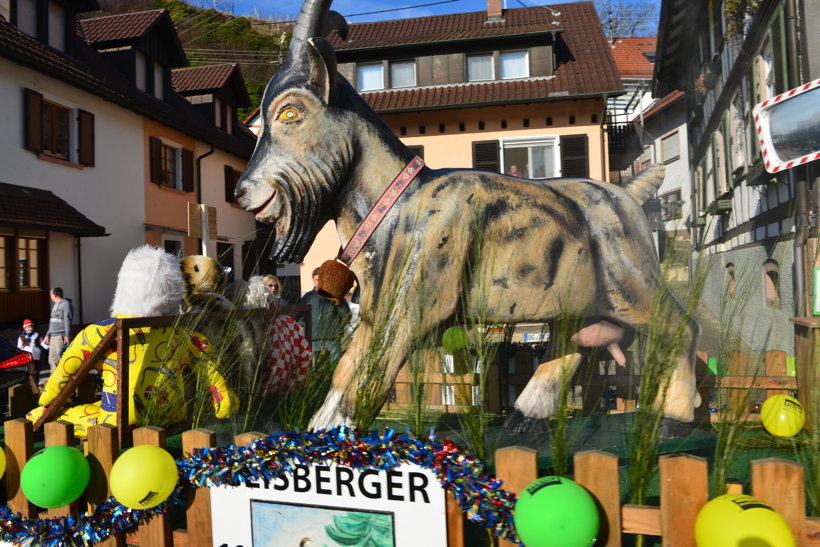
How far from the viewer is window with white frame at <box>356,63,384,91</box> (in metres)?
15.4

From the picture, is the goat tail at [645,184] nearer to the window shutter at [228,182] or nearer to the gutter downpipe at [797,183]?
the gutter downpipe at [797,183]

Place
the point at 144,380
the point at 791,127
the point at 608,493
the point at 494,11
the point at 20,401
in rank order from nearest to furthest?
the point at 608,493, the point at 144,380, the point at 20,401, the point at 791,127, the point at 494,11

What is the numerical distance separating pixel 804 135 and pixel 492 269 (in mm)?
3085

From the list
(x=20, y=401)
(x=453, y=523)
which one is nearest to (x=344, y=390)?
(x=453, y=523)

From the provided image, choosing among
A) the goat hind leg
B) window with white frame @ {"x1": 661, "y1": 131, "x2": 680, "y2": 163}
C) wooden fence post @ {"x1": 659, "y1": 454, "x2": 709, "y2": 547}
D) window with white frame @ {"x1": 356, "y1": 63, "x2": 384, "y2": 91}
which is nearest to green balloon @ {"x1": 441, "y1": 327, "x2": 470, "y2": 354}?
the goat hind leg

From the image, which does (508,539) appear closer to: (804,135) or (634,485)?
(634,485)

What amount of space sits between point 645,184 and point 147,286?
1.98 meters

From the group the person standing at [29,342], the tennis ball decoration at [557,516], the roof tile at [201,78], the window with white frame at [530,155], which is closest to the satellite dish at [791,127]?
the tennis ball decoration at [557,516]

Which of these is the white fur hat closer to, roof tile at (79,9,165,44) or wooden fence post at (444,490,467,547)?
wooden fence post at (444,490,467,547)

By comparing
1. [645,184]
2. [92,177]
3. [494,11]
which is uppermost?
[494,11]

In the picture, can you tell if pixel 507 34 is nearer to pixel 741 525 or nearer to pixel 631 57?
pixel 631 57

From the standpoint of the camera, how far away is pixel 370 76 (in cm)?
1547

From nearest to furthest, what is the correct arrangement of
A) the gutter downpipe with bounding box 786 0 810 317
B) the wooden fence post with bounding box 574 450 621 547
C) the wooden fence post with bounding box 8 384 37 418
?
1. the wooden fence post with bounding box 574 450 621 547
2. the wooden fence post with bounding box 8 384 37 418
3. the gutter downpipe with bounding box 786 0 810 317

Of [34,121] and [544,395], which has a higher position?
[34,121]
